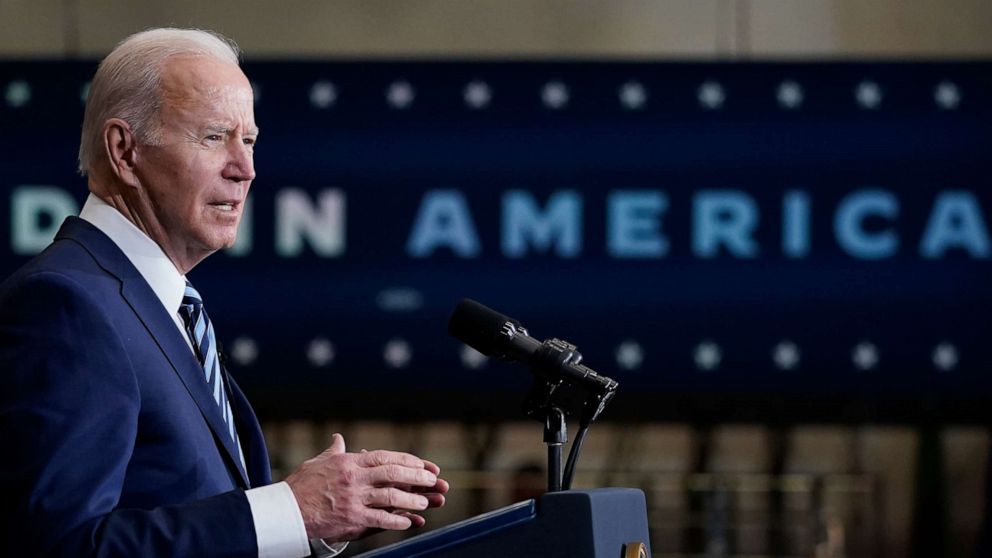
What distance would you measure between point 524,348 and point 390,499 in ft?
0.82

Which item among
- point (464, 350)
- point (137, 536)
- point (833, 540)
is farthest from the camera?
point (833, 540)

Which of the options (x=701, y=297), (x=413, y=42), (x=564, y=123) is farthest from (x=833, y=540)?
(x=413, y=42)

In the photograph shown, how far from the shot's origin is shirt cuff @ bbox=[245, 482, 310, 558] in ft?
4.71

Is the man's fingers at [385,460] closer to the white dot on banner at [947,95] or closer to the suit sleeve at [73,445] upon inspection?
the suit sleeve at [73,445]

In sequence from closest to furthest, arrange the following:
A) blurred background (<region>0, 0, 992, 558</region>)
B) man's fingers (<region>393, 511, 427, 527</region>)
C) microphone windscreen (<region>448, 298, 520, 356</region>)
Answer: man's fingers (<region>393, 511, 427, 527</region>) < microphone windscreen (<region>448, 298, 520, 356</region>) < blurred background (<region>0, 0, 992, 558</region>)

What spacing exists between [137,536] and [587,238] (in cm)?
307

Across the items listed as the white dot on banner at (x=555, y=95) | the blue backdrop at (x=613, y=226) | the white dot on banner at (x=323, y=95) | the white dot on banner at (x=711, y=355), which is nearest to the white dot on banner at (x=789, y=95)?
the blue backdrop at (x=613, y=226)

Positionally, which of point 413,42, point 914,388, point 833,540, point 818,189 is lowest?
point 833,540

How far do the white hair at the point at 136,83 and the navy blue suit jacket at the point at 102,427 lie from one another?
6.1 inches

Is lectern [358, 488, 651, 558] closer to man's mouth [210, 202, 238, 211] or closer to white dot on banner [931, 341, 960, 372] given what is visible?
man's mouth [210, 202, 238, 211]

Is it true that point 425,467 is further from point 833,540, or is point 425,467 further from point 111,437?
point 833,540

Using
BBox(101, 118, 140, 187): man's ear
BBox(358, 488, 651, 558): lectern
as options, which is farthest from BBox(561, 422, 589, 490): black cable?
BBox(101, 118, 140, 187): man's ear

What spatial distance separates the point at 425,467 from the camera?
1.46 meters

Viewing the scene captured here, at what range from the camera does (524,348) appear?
159cm
